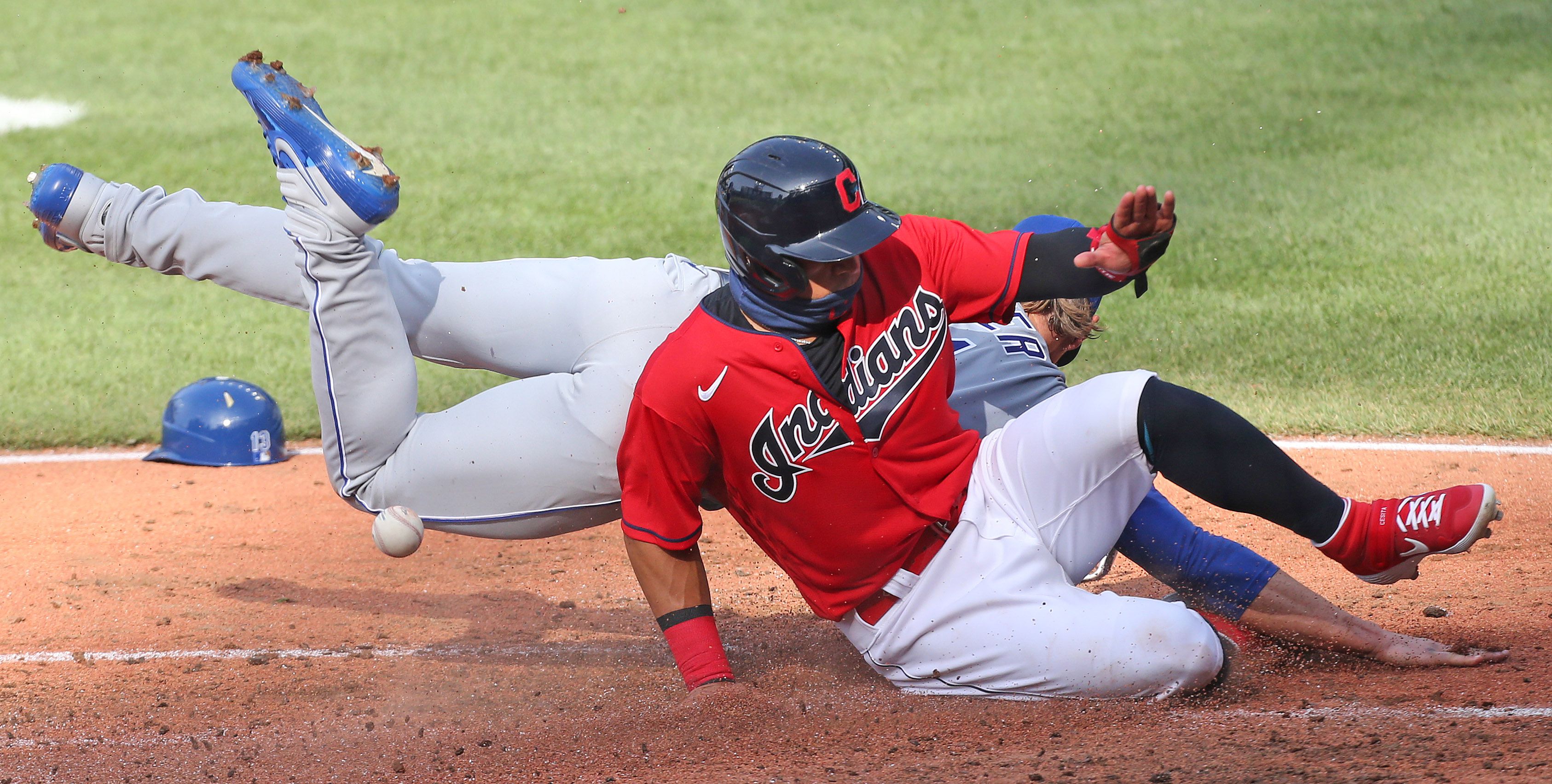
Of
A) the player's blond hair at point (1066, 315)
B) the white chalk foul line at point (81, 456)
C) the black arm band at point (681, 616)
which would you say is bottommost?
the white chalk foul line at point (81, 456)

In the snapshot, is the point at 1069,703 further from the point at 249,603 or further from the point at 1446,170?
the point at 1446,170

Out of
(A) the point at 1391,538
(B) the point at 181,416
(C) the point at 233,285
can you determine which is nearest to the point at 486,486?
(C) the point at 233,285

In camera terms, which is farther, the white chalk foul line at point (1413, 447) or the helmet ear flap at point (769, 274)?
the white chalk foul line at point (1413, 447)

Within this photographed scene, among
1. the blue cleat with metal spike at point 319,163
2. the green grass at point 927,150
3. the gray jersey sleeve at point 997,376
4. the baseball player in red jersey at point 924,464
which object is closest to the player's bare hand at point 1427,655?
the baseball player in red jersey at point 924,464

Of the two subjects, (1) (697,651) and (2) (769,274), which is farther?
(1) (697,651)

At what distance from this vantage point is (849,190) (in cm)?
326

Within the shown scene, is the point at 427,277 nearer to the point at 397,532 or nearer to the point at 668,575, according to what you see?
the point at 397,532

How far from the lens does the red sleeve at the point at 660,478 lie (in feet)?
10.7

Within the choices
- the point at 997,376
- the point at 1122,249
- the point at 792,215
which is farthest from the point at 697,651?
the point at 1122,249

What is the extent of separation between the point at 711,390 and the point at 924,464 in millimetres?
548

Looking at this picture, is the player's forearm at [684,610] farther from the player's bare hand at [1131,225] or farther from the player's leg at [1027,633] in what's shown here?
the player's bare hand at [1131,225]

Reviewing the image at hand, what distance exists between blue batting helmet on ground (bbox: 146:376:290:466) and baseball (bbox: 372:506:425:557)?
3.06 metres

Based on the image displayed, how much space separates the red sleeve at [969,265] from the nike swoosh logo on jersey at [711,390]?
1.87 feet

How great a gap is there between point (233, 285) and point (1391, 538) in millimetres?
2931
